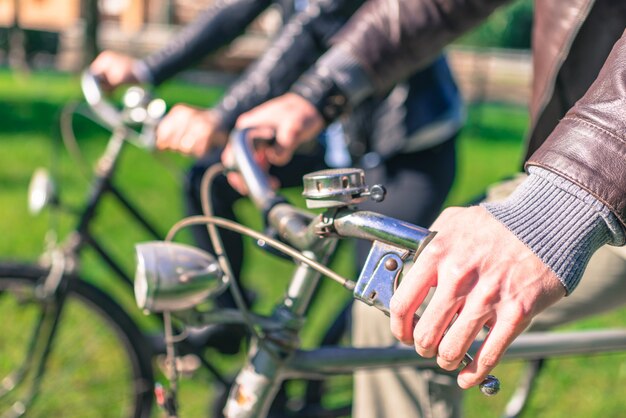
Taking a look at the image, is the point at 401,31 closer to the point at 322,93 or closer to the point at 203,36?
the point at 322,93

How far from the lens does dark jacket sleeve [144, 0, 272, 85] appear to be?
3105 millimetres

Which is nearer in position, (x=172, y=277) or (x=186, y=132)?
(x=172, y=277)

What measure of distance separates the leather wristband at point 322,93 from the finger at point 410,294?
870 millimetres

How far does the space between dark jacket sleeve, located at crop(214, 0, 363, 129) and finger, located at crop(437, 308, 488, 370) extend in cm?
130

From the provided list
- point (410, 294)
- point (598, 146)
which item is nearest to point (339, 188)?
point (410, 294)

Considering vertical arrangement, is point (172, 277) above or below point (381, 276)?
below

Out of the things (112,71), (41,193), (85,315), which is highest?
(112,71)

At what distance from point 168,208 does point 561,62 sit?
5558 mm

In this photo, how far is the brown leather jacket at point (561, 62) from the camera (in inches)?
50.9

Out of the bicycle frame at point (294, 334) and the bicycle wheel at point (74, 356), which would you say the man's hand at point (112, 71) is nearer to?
the bicycle wheel at point (74, 356)

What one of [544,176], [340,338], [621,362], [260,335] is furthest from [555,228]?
[621,362]

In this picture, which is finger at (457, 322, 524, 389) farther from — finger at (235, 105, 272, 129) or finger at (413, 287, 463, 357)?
finger at (235, 105, 272, 129)

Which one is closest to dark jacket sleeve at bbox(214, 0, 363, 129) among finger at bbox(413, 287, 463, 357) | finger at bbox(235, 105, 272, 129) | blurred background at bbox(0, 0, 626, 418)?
blurred background at bbox(0, 0, 626, 418)

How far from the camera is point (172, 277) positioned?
1.61 metres
